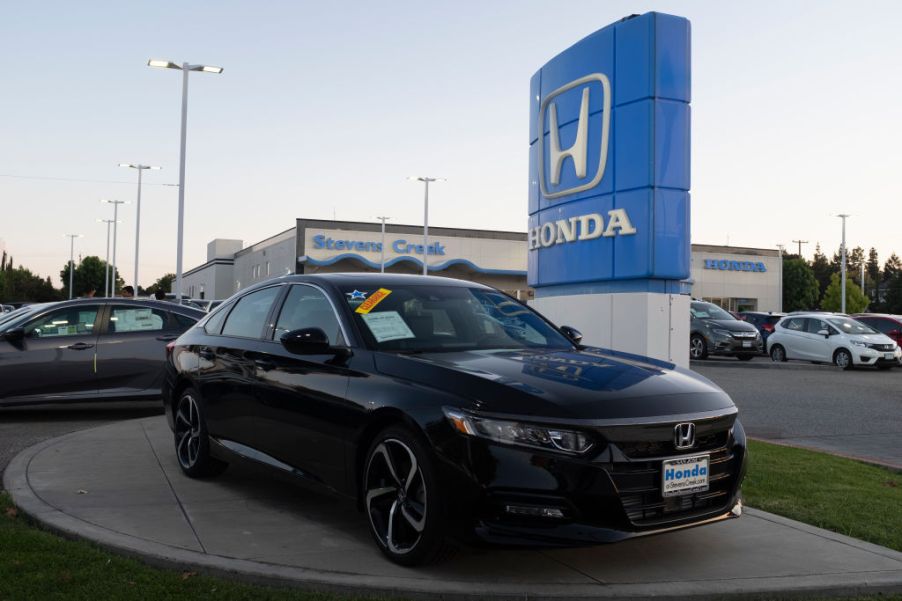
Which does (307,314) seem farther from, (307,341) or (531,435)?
(531,435)

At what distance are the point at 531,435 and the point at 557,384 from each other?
36cm

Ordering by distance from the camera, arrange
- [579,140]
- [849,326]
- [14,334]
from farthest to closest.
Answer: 1. [849,326]
2. [579,140]
3. [14,334]

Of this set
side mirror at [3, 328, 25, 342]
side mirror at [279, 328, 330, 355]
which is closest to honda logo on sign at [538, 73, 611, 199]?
side mirror at [279, 328, 330, 355]

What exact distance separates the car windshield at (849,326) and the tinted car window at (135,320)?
1879 centimetres

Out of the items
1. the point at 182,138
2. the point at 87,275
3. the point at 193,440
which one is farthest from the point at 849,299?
the point at 87,275

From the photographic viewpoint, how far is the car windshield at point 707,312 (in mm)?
26188

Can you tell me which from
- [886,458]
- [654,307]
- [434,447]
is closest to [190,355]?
[434,447]

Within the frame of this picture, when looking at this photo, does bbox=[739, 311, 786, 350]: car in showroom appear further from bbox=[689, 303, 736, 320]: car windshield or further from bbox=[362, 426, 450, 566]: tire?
bbox=[362, 426, 450, 566]: tire

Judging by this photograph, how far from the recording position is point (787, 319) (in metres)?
26.2

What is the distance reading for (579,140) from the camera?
11.7m

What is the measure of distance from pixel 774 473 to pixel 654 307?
3.29 meters

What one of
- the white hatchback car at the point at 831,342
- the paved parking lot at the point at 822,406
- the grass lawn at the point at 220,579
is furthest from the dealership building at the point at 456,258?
the grass lawn at the point at 220,579

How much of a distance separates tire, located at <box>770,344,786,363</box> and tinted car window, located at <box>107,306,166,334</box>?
19.5 metres

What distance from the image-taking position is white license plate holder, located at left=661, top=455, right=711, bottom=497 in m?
4.30
